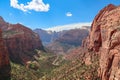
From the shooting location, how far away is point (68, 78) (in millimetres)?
129125

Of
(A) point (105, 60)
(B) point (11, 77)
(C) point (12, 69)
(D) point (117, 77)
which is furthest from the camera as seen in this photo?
(C) point (12, 69)

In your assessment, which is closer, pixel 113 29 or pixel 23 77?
pixel 113 29

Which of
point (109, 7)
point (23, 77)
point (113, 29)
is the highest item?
point (109, 7)

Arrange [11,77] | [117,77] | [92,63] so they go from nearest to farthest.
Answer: [117,77] → [92,63] → [11,77]

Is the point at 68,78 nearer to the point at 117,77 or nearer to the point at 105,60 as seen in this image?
the point at 105,60

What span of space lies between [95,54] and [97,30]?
37.7 feet

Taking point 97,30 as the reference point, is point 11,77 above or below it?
below

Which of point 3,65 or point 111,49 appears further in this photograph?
point 3,65

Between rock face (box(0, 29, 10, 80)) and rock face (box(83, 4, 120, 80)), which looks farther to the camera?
rock face (box(0, 29, 10, 80))

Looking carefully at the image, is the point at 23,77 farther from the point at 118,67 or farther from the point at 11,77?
the point at 118,67

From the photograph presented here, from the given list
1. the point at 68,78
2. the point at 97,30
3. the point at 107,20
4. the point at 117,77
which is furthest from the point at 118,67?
the point at 97,30

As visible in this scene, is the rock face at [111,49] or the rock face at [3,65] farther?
the rock face at [3,65]

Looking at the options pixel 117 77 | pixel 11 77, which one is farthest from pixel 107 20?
pixel 11 77

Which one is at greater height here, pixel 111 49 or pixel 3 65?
pixel 111 49
